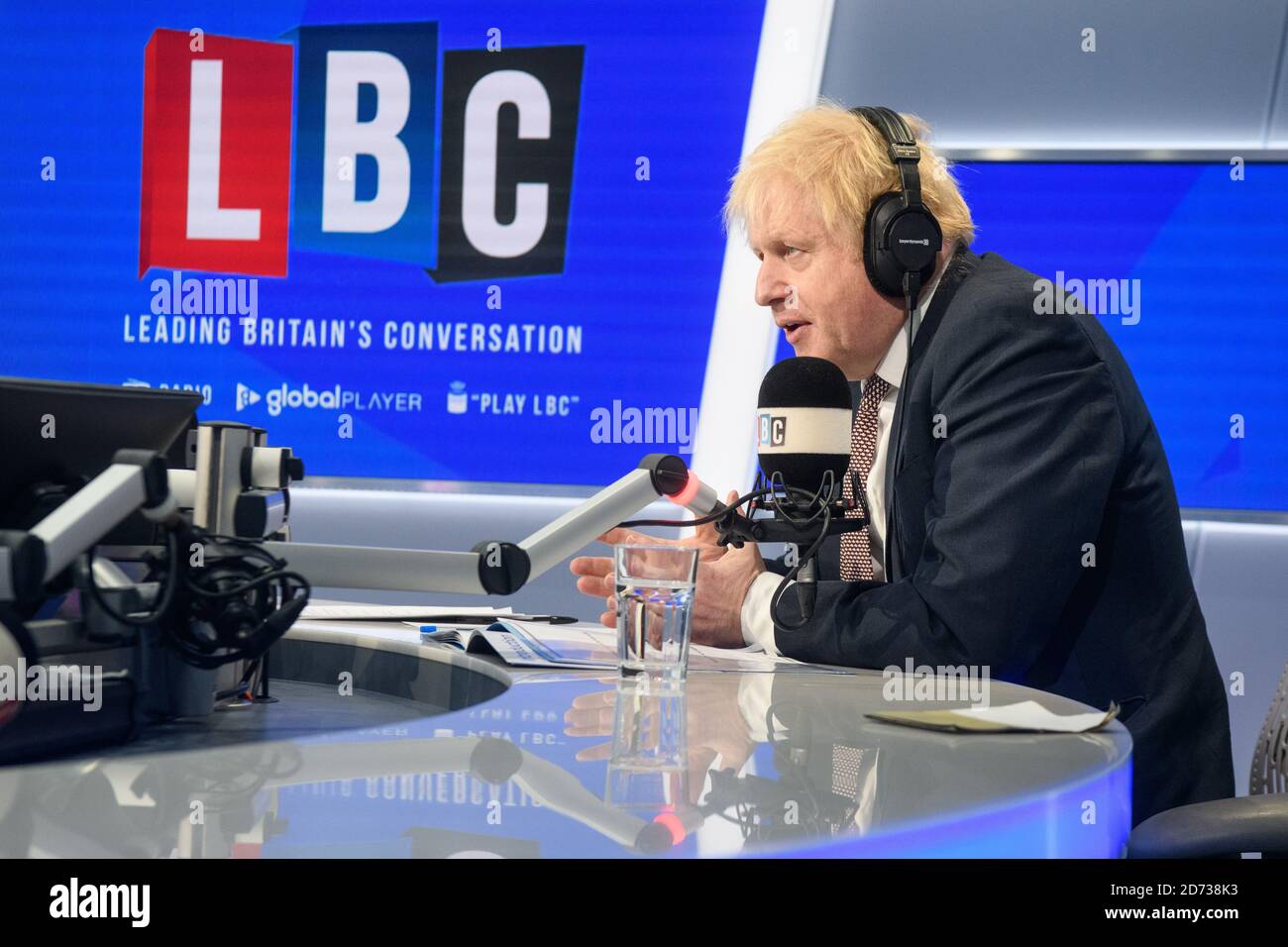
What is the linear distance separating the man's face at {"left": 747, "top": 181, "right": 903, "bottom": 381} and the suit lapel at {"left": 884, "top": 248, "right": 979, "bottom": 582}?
96 mm

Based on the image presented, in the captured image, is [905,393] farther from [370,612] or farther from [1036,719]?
[370,612]

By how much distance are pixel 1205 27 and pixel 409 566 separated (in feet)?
9.98

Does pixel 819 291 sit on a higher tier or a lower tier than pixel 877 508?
higher

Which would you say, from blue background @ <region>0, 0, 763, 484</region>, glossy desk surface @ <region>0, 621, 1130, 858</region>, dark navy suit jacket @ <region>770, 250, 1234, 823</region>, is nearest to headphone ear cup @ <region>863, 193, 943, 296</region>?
dark navy suit jacket @ <region>770, 250, 1234, 823</region>

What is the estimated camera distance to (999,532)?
1381 millimetres

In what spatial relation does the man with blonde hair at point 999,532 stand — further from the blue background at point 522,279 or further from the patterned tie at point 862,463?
the blue background at point 522,279

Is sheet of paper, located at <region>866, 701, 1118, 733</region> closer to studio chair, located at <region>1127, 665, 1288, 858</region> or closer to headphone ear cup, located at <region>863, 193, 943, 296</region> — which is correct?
studio chair, located at <region>1127, 665, 1288, 858</region>

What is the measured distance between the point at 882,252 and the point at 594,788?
113cm

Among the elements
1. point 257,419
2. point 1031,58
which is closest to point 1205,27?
point 1031,58

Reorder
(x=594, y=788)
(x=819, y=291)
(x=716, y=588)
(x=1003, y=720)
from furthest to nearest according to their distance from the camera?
(x=819, y=291) < (x=716, y=588) < (x=1003, y=720) < (x=594, y=788)

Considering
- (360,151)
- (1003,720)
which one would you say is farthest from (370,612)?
(360,151)

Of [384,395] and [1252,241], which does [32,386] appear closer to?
[384,395]

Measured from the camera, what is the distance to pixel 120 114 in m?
3.52

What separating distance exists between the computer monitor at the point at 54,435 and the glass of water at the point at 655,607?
1.55 feet
